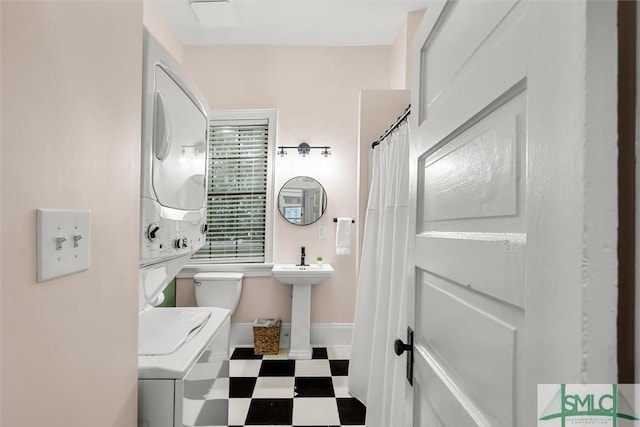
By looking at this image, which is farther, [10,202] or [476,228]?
[476,228]

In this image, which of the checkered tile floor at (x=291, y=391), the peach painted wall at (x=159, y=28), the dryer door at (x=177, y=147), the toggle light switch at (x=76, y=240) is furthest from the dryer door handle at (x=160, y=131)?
the peach painted wall at (x=159, y=28)

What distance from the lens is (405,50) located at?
2.75 metres

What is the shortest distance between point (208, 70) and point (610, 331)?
11.9 ft

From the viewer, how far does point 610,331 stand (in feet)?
1.12

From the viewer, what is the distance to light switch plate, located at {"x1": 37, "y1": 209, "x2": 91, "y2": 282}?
567 mm

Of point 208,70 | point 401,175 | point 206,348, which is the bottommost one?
point 206,348

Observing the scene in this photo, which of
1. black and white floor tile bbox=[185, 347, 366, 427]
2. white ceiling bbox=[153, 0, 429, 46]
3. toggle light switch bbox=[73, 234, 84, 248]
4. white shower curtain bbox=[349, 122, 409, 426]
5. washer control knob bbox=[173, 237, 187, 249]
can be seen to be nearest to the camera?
toggle light switch bbox=[73, 234, 84, 248]

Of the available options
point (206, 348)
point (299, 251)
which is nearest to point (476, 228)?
point (206, 348)

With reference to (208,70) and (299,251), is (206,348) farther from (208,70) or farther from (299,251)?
(208,70)

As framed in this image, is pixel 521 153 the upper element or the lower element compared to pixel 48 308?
upper

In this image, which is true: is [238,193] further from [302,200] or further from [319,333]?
[319,333]

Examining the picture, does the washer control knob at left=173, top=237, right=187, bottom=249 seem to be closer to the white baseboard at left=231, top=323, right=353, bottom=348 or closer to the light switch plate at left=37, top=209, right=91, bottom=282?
A: the light switch plate at left=37, top=209, right=91, bottom=282

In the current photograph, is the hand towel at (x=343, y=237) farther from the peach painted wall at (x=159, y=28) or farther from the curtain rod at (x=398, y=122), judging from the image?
the peach painted wall at (x=159, y=28)

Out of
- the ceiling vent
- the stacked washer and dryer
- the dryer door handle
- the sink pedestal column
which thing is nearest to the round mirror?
the sink pedestal column
